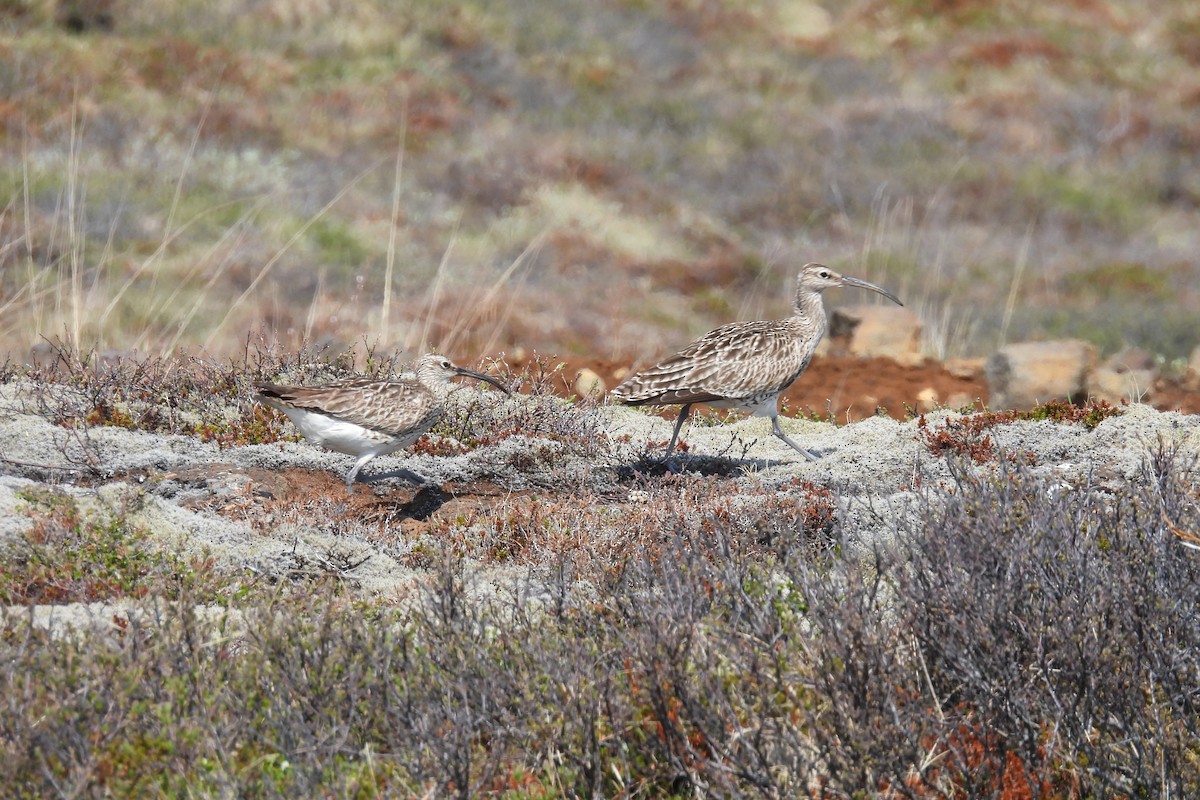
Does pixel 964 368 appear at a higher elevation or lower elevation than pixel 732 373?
lower

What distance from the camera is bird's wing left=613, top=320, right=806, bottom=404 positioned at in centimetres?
864

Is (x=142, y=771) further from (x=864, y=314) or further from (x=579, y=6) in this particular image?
(x=579, y=6)

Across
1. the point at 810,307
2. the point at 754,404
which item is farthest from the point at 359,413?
the point at 810,307

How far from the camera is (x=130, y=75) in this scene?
24.0 m

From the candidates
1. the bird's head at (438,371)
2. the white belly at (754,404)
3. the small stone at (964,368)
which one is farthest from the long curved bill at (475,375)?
the small stone at (964,368)

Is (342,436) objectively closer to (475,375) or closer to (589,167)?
(475,375)

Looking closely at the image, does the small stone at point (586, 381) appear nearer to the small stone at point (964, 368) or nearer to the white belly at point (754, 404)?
the white belly at point (754, 404)

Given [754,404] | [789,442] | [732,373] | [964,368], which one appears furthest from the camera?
[964,368]

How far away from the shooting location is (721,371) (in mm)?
8711

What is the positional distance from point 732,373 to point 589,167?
15008mm

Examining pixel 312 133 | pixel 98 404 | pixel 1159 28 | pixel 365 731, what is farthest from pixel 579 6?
pixel 365 731

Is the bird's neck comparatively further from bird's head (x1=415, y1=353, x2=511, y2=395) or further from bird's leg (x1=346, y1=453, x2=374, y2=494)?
bird's leg (x1=346, y1=453, x2=374, y2=494)

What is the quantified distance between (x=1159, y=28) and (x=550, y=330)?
90.4 ft

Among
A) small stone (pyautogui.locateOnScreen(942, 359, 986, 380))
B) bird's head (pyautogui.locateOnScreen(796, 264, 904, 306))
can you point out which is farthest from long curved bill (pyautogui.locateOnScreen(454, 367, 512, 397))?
small stone (pyautogui.locateOnScreen(942, 359, 986, 380))
